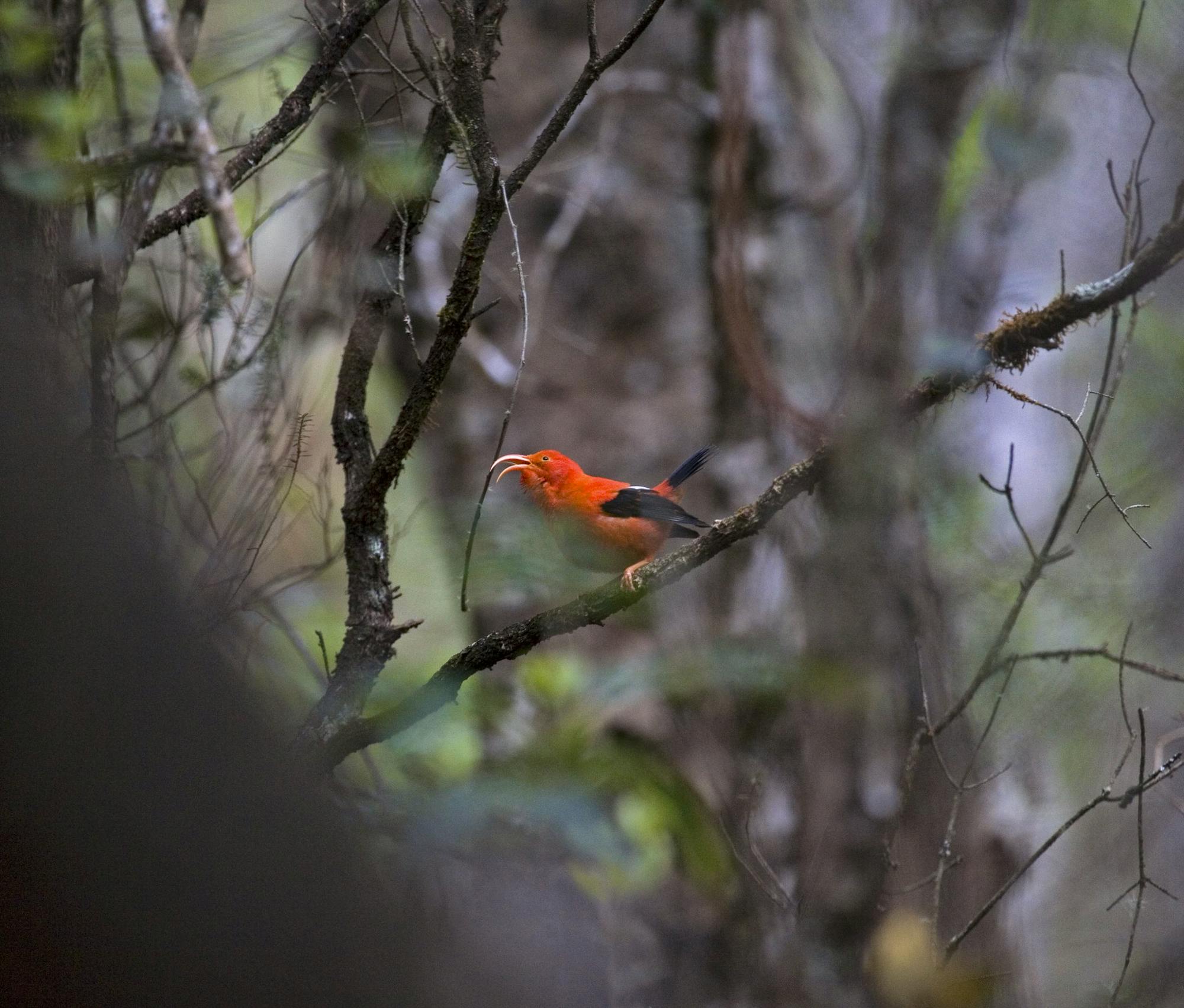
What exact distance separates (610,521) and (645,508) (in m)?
0.13

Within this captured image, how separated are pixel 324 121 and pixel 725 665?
2864 millimetres

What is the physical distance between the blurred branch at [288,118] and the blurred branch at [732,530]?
48.9 inches

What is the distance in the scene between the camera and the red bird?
12.1 ft

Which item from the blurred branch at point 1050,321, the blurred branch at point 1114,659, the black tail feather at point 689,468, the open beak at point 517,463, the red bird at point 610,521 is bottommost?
the blurred branch at point 1114,659

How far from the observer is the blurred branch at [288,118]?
2551 mm

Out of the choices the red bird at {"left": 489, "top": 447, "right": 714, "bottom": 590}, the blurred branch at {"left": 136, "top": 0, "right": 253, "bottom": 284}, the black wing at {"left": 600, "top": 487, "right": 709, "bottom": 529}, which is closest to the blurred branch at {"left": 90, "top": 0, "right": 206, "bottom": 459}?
the blurred branch at {"left": 136, "top": 0, "right": 253, "bottom": 284}

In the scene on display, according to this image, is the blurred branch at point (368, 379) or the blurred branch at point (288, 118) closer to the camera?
the blurred branch at point (368, 379)

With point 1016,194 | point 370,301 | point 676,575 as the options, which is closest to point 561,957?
point 676,575

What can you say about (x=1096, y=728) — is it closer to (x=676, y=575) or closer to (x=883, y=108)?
(x=883, y=108)

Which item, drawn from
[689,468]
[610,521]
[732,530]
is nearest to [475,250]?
[732,530]

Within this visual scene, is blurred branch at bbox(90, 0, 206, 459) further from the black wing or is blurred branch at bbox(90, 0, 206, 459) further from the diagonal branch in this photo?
the black wing

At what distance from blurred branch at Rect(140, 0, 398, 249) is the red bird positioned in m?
1.39

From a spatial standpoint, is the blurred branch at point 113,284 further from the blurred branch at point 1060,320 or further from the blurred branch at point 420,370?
the blurred branch at point 1060,320

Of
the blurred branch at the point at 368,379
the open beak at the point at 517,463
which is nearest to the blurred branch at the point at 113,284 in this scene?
the blurred branch at the point at 368,379
